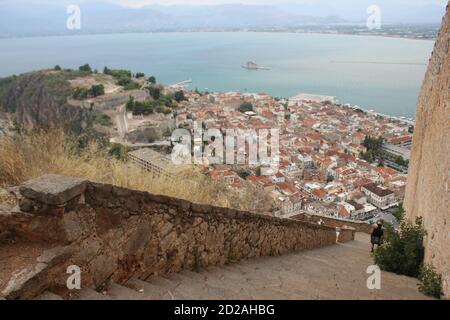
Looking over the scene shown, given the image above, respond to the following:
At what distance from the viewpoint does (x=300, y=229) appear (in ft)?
15.9

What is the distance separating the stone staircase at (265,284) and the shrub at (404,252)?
7.0 inches

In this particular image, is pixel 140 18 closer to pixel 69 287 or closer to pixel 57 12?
pixel 57 12

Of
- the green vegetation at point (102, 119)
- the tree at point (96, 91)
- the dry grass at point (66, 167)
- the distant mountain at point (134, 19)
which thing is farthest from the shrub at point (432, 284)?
the distant mountain at point (134, 19)

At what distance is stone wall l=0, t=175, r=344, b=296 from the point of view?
198cm

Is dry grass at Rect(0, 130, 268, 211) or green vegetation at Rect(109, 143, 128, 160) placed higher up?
dry grass at Rect(0, 130, 268, 211)

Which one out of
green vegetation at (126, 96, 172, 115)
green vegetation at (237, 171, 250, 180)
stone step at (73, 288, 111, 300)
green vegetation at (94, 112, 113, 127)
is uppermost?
stone step at (73, 288, 111, 300)

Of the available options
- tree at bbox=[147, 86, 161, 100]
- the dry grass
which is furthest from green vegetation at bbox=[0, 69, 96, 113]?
the dry grass

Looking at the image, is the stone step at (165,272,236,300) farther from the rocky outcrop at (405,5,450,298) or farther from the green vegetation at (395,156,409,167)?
the green vegetation at (395,156,409,167)

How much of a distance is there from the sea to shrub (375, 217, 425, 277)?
44.2m

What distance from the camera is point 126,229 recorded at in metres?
2.33

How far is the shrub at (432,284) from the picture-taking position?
109 inches

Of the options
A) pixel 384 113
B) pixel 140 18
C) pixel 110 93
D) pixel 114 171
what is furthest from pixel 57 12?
pixel 114 171

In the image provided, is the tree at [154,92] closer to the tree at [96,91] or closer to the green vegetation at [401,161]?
the tree at [96,91]

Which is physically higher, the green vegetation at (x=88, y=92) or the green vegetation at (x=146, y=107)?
the green vegetation at (x=88, y=92)
